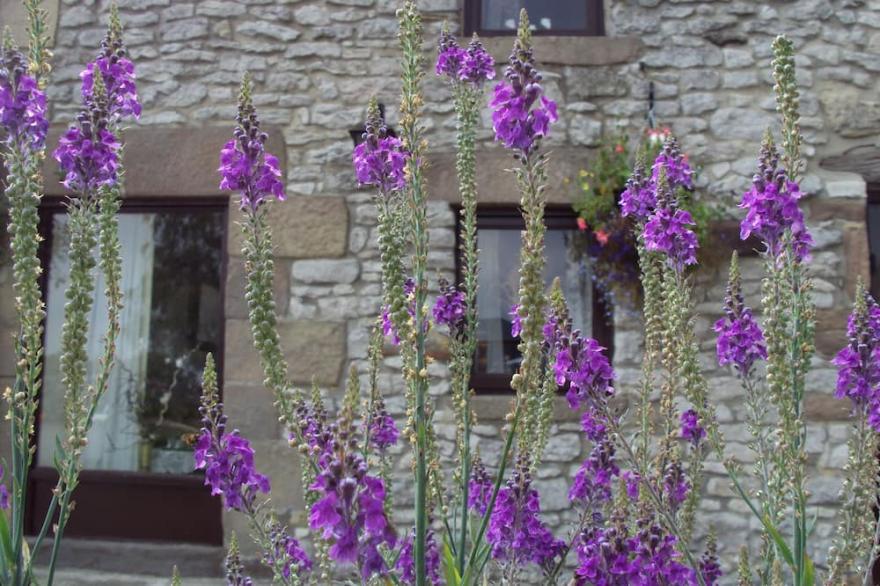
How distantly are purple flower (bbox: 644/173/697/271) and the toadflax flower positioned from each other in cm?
143

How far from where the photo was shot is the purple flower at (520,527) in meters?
2.11

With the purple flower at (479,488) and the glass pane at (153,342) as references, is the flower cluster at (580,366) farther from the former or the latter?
the glass pane at (153,342)

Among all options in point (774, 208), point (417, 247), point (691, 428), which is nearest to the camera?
point (417, 247)

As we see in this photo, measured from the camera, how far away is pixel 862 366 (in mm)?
2150

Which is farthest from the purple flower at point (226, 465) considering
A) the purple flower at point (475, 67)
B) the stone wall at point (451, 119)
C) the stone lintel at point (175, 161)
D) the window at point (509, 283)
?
the stone lintel at point (175, 161)

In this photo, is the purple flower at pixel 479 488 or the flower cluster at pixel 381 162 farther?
the purple flower at pixel 479 488

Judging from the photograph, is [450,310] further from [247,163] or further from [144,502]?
[144,502]

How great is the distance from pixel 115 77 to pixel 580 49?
3264 millimetres

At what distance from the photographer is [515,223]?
475 cm

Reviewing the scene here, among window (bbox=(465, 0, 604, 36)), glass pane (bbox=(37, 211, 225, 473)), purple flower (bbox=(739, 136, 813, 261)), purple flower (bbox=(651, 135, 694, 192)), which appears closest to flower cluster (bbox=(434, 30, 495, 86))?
purple flower (bbox=(651, 135, 694, 192))

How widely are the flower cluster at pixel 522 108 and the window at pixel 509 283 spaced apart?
9.17 ft

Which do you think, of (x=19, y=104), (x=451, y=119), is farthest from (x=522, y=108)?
(x=451, y=119)

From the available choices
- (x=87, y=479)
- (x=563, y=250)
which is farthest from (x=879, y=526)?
(x=87, y=479)

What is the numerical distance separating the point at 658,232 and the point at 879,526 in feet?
3.22
